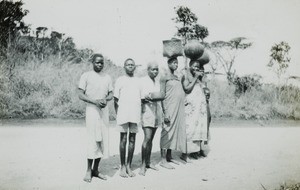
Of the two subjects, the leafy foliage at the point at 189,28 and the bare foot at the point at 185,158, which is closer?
the bare foot at the point at 185,158

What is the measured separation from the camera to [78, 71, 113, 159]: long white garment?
5.00m

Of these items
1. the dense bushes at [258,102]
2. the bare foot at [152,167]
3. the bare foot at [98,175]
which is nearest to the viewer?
the bare foot at [98,175]

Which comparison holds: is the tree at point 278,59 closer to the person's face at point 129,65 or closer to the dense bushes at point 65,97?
the dense bushes at point 65,97

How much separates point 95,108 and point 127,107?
18.5 inches

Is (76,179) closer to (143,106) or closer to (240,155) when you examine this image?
(143,106)

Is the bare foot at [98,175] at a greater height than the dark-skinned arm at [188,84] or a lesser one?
lesser

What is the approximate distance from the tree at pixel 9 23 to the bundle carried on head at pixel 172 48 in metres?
3.08

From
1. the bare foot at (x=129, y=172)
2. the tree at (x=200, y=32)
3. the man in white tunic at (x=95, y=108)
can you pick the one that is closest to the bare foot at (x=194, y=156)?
the bare foot at (x=129, y=172)

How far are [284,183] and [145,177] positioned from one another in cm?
204

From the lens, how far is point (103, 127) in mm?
5129

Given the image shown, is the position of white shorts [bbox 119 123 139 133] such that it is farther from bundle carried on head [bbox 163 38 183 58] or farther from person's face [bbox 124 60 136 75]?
bundle carried on head [bbox 163 38 183 58]

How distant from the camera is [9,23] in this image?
992cm

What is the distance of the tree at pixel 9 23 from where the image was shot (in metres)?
7.94

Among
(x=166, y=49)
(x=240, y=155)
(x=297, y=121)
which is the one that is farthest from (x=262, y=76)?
(x=166, y=49)
